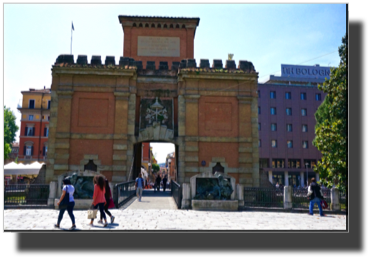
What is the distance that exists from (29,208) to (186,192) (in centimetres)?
739

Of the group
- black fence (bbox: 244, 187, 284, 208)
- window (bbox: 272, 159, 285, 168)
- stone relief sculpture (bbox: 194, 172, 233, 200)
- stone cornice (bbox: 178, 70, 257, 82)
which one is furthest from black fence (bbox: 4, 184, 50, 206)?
window (bbox: 272, 159, 285, 168)

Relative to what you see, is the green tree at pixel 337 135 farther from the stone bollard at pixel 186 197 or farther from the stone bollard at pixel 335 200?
the stone bollard at pixel 186 197

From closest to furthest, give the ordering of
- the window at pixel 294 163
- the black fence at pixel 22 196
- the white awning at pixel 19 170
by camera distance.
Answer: the black fence at pixel 22 196, the white awning at pixel 19 170, the window at pixel 294 163

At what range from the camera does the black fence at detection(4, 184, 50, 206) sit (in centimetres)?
1477

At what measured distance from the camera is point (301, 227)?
34.5 feet

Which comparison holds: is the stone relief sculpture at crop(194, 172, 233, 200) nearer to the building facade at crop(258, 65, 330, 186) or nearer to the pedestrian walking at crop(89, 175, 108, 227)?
the pedestrian walking at crop(89, 175, 108, 227)

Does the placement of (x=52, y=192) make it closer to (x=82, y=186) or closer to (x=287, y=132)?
(x=82, y=186)

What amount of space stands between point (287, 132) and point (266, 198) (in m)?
38.0

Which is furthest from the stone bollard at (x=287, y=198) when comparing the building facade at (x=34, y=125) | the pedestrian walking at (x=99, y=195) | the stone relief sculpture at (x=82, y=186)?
the building facade at (x=34, y=125)

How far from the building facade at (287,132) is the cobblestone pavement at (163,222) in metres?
38.6

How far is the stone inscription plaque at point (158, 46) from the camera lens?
83.5 feet

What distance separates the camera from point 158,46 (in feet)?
84.0

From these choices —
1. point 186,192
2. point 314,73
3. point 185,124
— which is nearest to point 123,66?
point 185,124
